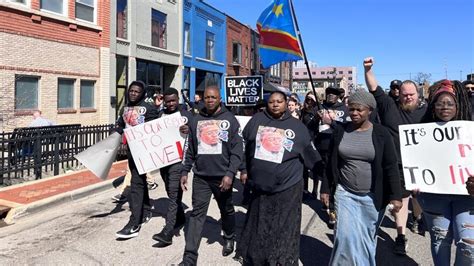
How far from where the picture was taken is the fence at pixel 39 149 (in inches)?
327

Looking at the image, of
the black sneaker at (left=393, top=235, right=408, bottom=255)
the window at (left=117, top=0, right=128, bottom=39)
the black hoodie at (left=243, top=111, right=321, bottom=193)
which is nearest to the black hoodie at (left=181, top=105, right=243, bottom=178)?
the black hoodie at (left=243, top=111, right=321, bottom=193)

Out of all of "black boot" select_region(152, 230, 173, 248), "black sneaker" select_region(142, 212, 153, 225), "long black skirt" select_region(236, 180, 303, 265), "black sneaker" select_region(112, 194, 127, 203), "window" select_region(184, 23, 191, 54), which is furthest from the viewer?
"window" select_region(184, 23, 191, 54)

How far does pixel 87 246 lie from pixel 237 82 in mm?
6130

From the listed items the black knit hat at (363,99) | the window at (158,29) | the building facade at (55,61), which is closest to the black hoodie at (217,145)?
the black knit hat at (363,99)

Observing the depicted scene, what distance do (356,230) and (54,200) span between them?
544 cm

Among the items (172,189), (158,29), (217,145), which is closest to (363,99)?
(217,145)

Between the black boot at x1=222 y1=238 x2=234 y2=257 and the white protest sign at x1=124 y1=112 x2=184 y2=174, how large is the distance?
1.32m

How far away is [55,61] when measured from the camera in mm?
14844

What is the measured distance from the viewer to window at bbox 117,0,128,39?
18375 millimetres

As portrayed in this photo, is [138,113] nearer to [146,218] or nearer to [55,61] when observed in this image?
[146,218]

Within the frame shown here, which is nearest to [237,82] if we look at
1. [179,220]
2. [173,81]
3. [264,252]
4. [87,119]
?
[179,220]

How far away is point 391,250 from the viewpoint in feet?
16.1

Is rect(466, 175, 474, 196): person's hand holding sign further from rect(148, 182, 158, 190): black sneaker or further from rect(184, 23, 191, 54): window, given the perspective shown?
rect(184, 23, 191, 54): window

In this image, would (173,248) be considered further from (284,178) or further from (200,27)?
(200,27)
